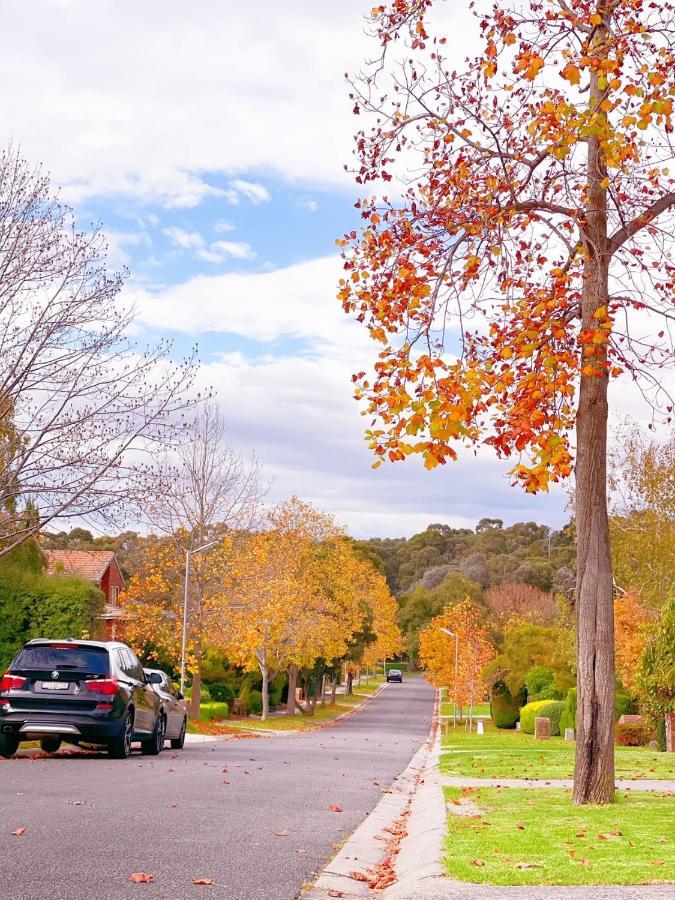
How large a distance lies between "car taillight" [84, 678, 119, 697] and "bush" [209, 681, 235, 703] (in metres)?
37.9

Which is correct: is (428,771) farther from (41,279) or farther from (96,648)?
(41,279)

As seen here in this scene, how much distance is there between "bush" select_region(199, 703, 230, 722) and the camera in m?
44.9

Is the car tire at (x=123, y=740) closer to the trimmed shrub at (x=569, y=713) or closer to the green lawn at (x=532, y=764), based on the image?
the green lawn at (x=532, y=764)

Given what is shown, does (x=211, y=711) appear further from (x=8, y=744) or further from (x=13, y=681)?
(x=13, y=681)

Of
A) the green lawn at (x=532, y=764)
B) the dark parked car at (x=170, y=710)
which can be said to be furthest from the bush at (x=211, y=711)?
the dark parked car at (x=170, y=710)

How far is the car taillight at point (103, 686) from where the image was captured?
16.2 meters

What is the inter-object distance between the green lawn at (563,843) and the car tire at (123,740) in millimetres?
6532

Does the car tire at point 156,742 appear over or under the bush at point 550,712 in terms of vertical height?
over

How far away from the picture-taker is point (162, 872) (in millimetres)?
7062

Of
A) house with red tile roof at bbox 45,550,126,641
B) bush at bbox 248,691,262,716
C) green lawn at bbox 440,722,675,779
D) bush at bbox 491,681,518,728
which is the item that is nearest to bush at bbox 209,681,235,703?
bush at bbox 248,691,262,716

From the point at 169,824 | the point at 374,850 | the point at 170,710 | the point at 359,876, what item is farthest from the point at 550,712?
Result: the point at 359,876

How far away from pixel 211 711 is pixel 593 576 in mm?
36623

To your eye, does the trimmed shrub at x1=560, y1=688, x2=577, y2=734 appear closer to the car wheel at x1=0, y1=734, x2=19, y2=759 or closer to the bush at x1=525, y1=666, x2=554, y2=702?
the bush at x1=525, y1=666, x2=554, y2=702

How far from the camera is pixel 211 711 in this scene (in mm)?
45750
